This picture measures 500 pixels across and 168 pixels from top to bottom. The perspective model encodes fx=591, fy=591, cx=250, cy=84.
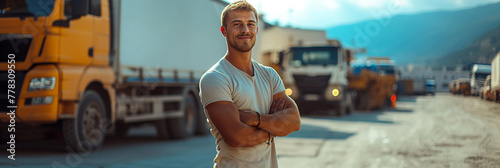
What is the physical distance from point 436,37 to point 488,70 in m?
4.80

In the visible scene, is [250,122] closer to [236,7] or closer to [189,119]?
[236,7]

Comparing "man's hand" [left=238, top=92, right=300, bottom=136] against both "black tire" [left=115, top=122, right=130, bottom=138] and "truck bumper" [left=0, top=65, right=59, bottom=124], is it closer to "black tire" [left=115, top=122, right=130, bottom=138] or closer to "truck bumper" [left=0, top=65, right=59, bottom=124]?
"truck bumper" [left=0, top=65, right=59, bottom=124]

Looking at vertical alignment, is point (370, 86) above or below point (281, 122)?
below

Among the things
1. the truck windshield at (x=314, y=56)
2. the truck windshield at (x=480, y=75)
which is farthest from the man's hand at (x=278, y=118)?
the truck windshield at (x=314, y=56)

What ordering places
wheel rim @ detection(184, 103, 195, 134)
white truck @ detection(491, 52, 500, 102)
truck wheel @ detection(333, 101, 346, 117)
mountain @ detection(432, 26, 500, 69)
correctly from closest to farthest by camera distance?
mountain @ detection(432, 26, 500, 69), white truck @ detection(491, 52, 500, 102), wheel rim @ detection(184, 103, 195, 134), truck wheel @ detection(333, 101, 346, 117)

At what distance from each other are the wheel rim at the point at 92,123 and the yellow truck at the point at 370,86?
16.2m

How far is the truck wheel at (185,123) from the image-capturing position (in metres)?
12.8

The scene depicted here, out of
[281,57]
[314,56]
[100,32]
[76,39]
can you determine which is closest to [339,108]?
[314,56]

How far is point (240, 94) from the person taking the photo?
2.73 metres

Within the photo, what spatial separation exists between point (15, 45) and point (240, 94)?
7371 millimetres

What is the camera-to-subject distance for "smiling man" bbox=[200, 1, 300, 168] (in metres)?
2.65

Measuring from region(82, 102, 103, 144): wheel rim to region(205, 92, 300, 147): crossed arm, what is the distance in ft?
Answer: 24.0

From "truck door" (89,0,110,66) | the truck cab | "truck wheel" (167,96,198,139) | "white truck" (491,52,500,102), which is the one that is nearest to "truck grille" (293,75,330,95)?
the truck cab

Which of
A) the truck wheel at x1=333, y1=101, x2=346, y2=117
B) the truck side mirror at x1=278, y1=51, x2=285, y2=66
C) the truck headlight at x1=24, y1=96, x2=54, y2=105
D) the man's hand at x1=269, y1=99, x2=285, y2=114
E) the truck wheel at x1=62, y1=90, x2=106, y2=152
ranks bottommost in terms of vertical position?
the truck wheel at x1=333, y1=101, x2=346, y2=117
